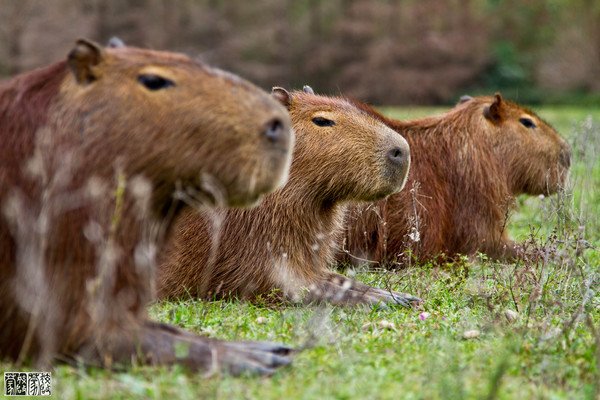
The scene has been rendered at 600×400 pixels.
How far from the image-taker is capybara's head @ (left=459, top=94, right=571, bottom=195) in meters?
7.39

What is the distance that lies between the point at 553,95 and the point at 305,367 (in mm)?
35993

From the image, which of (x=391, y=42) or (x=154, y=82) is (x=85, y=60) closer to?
(x=154, y=82)

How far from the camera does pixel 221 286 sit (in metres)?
5.57

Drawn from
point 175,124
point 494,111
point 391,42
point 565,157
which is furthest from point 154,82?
point 391,42

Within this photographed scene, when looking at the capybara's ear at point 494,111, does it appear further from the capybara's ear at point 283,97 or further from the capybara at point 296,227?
the capybara's ear at point 283,97

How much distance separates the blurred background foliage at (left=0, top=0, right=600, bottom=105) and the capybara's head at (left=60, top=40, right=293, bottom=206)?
33.8m

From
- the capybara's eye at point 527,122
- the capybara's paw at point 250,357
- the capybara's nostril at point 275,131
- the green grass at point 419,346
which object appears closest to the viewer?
the green grass at point 419,346

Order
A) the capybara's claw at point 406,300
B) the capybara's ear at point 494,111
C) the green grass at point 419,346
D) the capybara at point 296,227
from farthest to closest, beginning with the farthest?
the capybara's ear at point 494,111 < the capybara at point 296,227 < the capybara's claw at point 406,300 < the green grass at point 419,346

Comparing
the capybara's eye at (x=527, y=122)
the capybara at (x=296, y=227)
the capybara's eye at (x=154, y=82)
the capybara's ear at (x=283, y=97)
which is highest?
the capybara's eye at (x=527, y=122)

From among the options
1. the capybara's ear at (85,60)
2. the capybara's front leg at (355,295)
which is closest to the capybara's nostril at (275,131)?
the capybara's ear at (85,60)

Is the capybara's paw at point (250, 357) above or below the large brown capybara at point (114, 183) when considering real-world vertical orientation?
below

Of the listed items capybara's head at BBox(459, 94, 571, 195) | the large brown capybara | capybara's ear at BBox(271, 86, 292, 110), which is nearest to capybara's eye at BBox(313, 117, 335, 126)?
capybara's ear at BBox(271, 86, 292, 110)

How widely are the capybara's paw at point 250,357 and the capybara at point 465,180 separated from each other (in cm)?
299

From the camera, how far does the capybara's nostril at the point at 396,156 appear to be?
18.2ft
